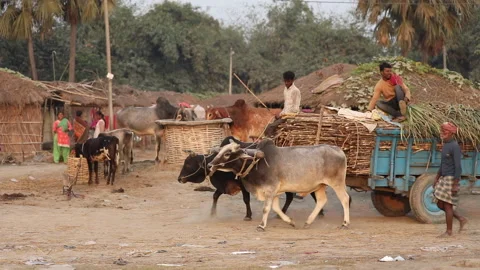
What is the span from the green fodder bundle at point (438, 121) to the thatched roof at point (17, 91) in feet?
52.4

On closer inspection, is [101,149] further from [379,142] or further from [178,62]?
[178,62]

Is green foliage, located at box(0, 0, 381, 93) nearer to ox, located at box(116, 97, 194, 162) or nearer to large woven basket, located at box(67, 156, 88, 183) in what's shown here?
ox, located at box(116, 97, 194, 162)

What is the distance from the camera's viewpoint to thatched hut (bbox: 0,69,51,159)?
1027 inches

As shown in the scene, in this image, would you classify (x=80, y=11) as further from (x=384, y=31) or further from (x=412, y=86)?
(x=412, y=86)

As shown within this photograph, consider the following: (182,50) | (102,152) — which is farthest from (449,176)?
(182,50)

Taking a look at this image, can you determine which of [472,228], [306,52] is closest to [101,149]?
[472,228]

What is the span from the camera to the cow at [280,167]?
1209 centimetres

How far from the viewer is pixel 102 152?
1844 centimetres

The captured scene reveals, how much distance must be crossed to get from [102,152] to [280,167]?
721cm

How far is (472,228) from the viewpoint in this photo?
41.0 ft

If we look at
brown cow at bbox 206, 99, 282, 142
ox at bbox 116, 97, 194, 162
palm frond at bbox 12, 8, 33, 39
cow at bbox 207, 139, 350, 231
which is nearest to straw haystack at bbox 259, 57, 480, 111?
brown cow at bbox 206, 99, 282, 142

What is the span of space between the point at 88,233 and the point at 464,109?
6.30 m

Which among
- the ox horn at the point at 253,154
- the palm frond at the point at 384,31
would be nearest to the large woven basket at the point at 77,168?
Answer: the ox horn at the point at 253,154

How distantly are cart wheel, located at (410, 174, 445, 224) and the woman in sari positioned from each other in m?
13.0
